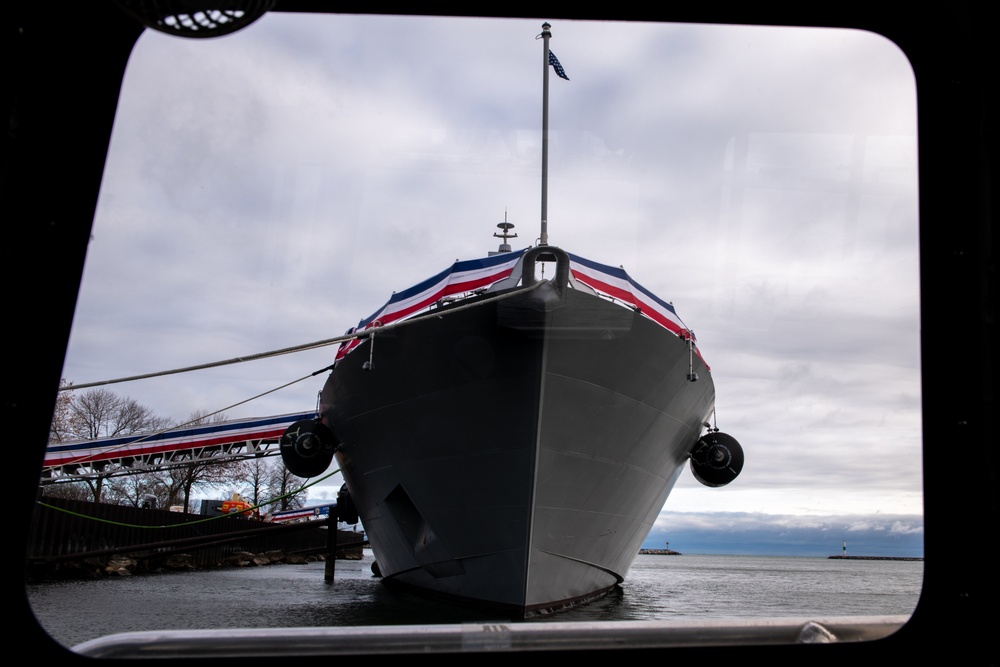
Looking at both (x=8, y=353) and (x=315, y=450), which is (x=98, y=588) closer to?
(x=315, y=450)

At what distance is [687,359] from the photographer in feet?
30.5

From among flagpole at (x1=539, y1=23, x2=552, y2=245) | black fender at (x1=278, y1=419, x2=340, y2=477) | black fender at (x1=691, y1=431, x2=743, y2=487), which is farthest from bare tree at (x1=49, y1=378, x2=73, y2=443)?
black fender at (x1=691, y1=431, x2=743, y2=487)

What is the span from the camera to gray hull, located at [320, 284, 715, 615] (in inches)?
309

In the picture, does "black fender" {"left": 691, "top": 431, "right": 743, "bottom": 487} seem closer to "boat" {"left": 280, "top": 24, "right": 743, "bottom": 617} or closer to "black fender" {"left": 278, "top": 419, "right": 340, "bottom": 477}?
"boat" {"left": 280, "top": 24, "right": 743, "bottom": 617}

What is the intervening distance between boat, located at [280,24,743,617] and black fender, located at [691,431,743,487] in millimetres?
29

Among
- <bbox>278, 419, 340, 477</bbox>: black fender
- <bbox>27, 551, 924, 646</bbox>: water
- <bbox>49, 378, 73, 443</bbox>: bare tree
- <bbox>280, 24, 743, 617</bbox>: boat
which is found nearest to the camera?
<bbox>49, 378, 73, 443</bbox>: bare tree

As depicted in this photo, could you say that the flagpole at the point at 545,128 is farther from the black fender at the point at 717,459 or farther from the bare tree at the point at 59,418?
the black fender at the point at 717,459

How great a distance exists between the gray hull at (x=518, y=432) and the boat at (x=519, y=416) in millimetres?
18

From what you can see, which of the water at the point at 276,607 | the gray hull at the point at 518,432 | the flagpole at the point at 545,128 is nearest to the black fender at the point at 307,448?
the gray hull at the point at 518,432

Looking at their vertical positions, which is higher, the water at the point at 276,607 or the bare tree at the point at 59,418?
the bare tree at the point at 59,418

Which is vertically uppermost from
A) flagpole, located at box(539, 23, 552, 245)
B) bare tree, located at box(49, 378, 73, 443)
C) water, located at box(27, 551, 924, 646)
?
flagpole, located at box(539, 23, 552, 245)

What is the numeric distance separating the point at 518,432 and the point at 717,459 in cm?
346

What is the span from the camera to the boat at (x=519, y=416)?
7.82 meters

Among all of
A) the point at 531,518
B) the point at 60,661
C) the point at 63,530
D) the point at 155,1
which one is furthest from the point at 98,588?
the point at 155,1
